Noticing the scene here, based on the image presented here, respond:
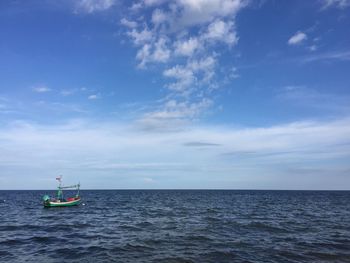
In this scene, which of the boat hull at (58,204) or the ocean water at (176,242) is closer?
the ocean water at (176,242)

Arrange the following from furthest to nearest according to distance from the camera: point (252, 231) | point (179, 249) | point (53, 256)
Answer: point (252, 231) → point (179, 249) → point (53, 256)

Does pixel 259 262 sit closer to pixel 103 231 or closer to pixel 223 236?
pixel 223 236

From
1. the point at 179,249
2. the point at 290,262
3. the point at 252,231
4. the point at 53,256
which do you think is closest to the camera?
the point at 290,262

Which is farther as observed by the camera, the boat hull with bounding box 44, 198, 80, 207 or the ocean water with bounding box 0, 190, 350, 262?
the boat hull with bounding box 44, 198, 80, 207

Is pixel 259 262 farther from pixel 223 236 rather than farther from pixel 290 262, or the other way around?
pixel 223 236

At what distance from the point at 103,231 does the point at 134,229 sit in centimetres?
330

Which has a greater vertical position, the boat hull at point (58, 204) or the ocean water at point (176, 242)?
the boat hull at point (58, 204)

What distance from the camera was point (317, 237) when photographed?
105 ft

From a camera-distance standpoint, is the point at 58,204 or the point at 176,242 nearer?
the point at 176,242

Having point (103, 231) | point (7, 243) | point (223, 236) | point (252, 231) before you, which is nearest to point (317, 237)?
point (252, 231)

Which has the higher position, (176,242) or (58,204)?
(58,204)

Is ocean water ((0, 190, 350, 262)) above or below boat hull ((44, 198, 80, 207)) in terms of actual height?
below

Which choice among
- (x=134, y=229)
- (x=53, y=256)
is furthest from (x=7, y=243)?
(x=134, y=229)

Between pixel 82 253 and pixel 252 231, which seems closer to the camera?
pixel 82 253
